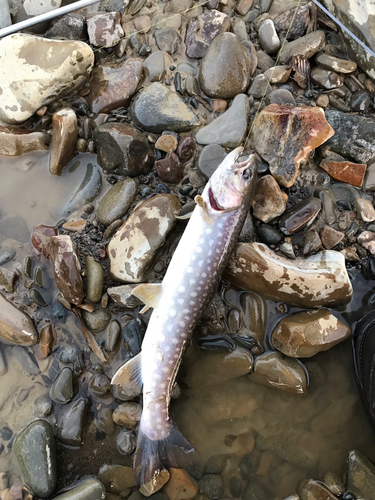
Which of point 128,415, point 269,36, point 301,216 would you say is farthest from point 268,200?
point 128,415

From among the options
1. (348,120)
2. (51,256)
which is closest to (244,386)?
(51,256)

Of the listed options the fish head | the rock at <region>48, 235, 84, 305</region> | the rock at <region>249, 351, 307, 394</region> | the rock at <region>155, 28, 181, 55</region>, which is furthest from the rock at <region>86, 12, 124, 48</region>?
the rock at <region>249, 351, 307, 394</region>

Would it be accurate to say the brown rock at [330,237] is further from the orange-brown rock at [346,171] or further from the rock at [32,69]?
the rock at [32,69]

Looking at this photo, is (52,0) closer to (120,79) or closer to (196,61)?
(120,79)

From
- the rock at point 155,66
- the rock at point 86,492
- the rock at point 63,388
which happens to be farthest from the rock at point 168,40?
the rock at point 86,492

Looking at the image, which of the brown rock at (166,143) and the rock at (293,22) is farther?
the rock at (293,22)
